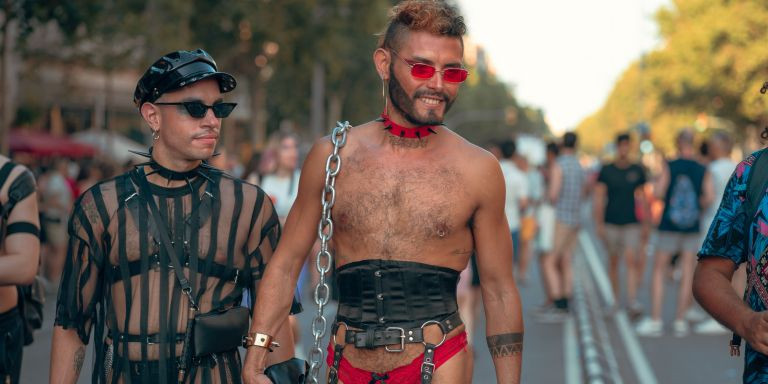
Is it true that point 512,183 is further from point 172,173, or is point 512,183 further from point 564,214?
point 172,173

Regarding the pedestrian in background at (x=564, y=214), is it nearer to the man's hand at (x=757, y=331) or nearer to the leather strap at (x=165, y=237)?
the leather strap at (x=165, y=237)

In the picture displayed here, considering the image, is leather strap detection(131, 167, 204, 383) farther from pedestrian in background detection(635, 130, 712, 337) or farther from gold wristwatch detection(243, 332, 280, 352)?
pedestrian in background detection(635, 130, 712, 337)

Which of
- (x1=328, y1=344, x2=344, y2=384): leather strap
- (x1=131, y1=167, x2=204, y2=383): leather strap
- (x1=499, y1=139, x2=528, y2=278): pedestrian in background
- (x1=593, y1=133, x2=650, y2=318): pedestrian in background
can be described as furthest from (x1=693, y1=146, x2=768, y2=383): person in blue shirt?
(x1=593, y1=133, x2=650, y2=318): pedestrian in background

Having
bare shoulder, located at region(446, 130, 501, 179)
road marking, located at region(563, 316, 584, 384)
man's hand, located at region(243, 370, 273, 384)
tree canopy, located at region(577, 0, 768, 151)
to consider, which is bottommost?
road marking, located at region(563, 316, 584, 384)

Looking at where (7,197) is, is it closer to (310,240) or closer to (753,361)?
(310,240)

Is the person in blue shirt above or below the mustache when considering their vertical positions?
below

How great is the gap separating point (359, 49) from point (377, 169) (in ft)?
151

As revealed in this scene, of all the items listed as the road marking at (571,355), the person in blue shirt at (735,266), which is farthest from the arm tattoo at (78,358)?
the road marking at (571,355)

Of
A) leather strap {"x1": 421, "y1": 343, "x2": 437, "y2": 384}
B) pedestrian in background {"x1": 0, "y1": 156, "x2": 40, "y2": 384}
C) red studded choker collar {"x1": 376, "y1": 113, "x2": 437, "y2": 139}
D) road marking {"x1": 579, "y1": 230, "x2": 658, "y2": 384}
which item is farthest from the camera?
road marking {"x1": 579, "y1": 230, "x2": 658, "y2": 384}

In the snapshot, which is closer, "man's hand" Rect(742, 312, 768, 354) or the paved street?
"man's hand" Rect(742, 312, 768, 354)

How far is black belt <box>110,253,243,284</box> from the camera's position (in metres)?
4.39

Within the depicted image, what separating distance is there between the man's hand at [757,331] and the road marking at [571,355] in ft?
20.9

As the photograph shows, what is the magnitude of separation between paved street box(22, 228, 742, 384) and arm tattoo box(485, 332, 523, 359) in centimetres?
515

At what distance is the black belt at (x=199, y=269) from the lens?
4387mm
